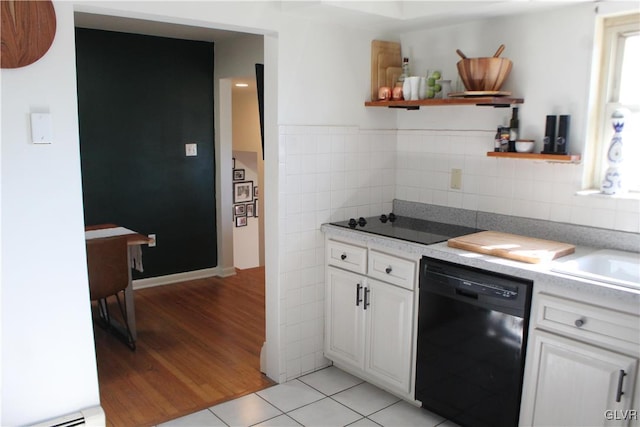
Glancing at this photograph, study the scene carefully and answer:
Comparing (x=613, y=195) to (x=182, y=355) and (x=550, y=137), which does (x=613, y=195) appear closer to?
(x=550, y=137)

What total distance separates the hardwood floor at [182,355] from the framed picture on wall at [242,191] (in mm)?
1558

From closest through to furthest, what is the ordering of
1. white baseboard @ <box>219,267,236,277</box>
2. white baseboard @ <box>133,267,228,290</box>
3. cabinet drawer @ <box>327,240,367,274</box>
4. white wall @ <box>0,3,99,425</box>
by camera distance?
1. white wall @ <box>0,3,99,425</box>
2. cabinet drawer @ <box>327,240,367,274</box>
3. white baseboard @ <box>133,267,228,290</box>
4. white baseboard @ <box>219,267,236,277</box>

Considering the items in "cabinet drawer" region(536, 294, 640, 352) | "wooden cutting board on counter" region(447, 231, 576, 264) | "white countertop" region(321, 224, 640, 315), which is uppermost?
"wooden cutting board on counter" region(447, 231, 576, 264)

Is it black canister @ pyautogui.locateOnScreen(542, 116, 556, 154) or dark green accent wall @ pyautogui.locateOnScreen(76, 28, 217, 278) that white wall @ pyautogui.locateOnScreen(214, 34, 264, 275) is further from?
black canister @ pyautogui.locateOnScreen(542, 116, 556, 154)

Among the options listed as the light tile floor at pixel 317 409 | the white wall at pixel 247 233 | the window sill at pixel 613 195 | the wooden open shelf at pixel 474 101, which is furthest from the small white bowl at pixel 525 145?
the white wall at pixel 247 233

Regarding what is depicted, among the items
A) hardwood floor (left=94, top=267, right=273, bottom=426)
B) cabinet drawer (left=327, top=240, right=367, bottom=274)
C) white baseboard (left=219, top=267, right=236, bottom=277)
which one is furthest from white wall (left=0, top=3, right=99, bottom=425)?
white baseboard (left=219, top=267, right=236, bottom=277)

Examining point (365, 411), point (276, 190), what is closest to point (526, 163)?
point (276, 190)

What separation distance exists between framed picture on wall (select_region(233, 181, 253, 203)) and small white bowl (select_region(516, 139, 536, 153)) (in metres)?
3.98

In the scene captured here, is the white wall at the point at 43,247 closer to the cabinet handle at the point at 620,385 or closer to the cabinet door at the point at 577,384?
the cabinet door at the point at 577,384

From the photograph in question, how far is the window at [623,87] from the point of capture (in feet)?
8.21

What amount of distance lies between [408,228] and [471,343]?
0.81m

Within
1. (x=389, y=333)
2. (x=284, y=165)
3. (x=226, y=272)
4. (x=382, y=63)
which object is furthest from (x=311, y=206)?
(x=226, y=272)

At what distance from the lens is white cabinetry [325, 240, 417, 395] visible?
9.08 ft

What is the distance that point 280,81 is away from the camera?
287 cm
